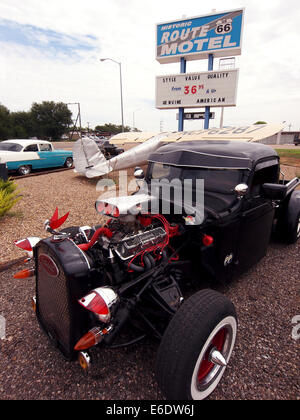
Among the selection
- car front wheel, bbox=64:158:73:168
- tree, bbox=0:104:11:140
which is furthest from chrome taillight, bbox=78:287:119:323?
tree, bbox=0:104:11:140

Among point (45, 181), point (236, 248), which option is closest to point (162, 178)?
point (236, 248)

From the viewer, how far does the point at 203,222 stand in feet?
8.64

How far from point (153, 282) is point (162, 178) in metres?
1.67

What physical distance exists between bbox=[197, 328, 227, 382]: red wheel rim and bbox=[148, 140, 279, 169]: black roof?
1.88m

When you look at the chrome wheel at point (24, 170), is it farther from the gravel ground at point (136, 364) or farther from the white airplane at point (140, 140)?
the gravel ground at point (136, 364)

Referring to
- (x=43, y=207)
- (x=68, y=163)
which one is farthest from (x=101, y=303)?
(x=68, y=163)

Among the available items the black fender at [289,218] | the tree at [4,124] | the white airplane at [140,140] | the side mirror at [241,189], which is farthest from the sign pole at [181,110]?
the tree at [4,124]

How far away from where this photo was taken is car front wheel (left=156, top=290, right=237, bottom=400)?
5.57 ft

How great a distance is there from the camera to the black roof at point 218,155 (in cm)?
296

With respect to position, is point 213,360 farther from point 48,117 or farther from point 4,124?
point 48,117

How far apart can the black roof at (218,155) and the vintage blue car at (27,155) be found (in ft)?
33.3

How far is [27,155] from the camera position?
11.6m

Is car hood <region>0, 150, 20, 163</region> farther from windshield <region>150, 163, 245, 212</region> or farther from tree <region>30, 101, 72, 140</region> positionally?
tree <region>30, 101, 72, 140</region>
